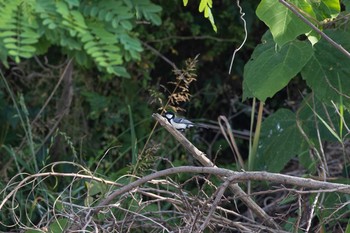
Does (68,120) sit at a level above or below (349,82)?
below

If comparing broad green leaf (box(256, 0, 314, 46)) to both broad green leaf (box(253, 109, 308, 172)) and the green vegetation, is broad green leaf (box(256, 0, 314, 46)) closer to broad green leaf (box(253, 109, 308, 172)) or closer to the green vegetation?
the green vegetation

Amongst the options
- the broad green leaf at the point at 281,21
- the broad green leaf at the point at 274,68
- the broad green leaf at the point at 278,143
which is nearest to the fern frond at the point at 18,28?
the broad green leaf at the point at 278,143

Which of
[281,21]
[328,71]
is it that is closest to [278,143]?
[328,71]

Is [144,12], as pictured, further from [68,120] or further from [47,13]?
[68,120]

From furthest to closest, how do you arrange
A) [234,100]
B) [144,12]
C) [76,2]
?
[234,100] < [144,12] < [76,2]

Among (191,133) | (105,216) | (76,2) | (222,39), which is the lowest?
(191,133)

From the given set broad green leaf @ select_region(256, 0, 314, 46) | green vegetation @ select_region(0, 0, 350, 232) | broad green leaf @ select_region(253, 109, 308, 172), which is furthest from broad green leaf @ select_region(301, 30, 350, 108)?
broad green leaf @ select_region(256, 0, 314, 46)

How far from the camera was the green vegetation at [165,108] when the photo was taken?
2598 mm

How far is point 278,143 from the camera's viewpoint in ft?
11.2

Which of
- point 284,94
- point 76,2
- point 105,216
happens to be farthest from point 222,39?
point 105,216

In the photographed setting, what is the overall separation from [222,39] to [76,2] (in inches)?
58.1

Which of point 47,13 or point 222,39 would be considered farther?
point 222,39

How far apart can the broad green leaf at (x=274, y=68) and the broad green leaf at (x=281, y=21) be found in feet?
1.09

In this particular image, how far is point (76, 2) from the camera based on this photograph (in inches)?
153
